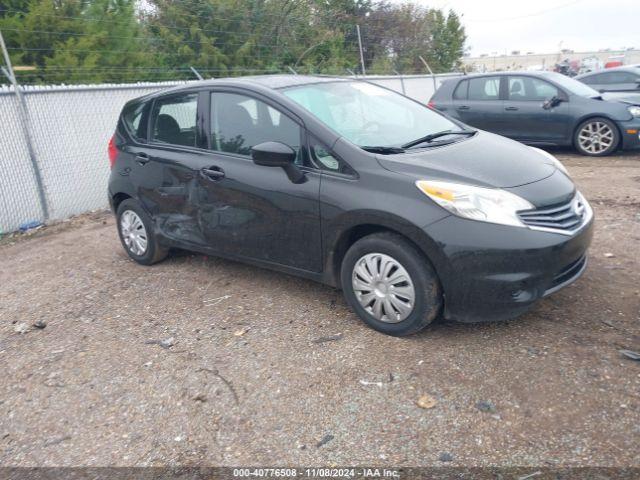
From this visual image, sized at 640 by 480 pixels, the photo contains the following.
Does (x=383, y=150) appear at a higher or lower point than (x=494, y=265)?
higher

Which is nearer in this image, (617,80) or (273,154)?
(273,154)

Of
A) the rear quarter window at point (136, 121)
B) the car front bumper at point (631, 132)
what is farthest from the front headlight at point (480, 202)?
the car front bumper at point (631, 132)

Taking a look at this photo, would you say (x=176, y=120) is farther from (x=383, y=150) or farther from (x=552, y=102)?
(x=552, y=102)

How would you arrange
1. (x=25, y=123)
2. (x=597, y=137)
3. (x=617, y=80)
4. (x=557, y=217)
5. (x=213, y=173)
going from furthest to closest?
1. (x=617, y=80)
2. (x=597, y=137)
3. (x=25, y=123)
4. (x=213, y=173)
5. (x=557, y=217)

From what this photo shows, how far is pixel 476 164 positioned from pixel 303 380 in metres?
1.78

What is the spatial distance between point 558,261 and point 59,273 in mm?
4729

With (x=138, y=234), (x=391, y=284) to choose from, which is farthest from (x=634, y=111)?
(x=138, y=234)

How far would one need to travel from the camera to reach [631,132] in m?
9.60

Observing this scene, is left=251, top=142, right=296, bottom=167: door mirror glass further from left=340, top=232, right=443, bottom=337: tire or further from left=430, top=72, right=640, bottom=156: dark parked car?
left=430, top=72, right=640, bottom=156: dark parked car

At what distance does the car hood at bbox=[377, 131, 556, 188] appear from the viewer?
3699mm

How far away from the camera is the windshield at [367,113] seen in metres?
4.27

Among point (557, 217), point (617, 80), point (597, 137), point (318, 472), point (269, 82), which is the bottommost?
point (318, 472)

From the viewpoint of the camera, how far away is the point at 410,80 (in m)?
16.0

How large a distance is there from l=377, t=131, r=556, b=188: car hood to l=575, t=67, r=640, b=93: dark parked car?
9.58 meters
